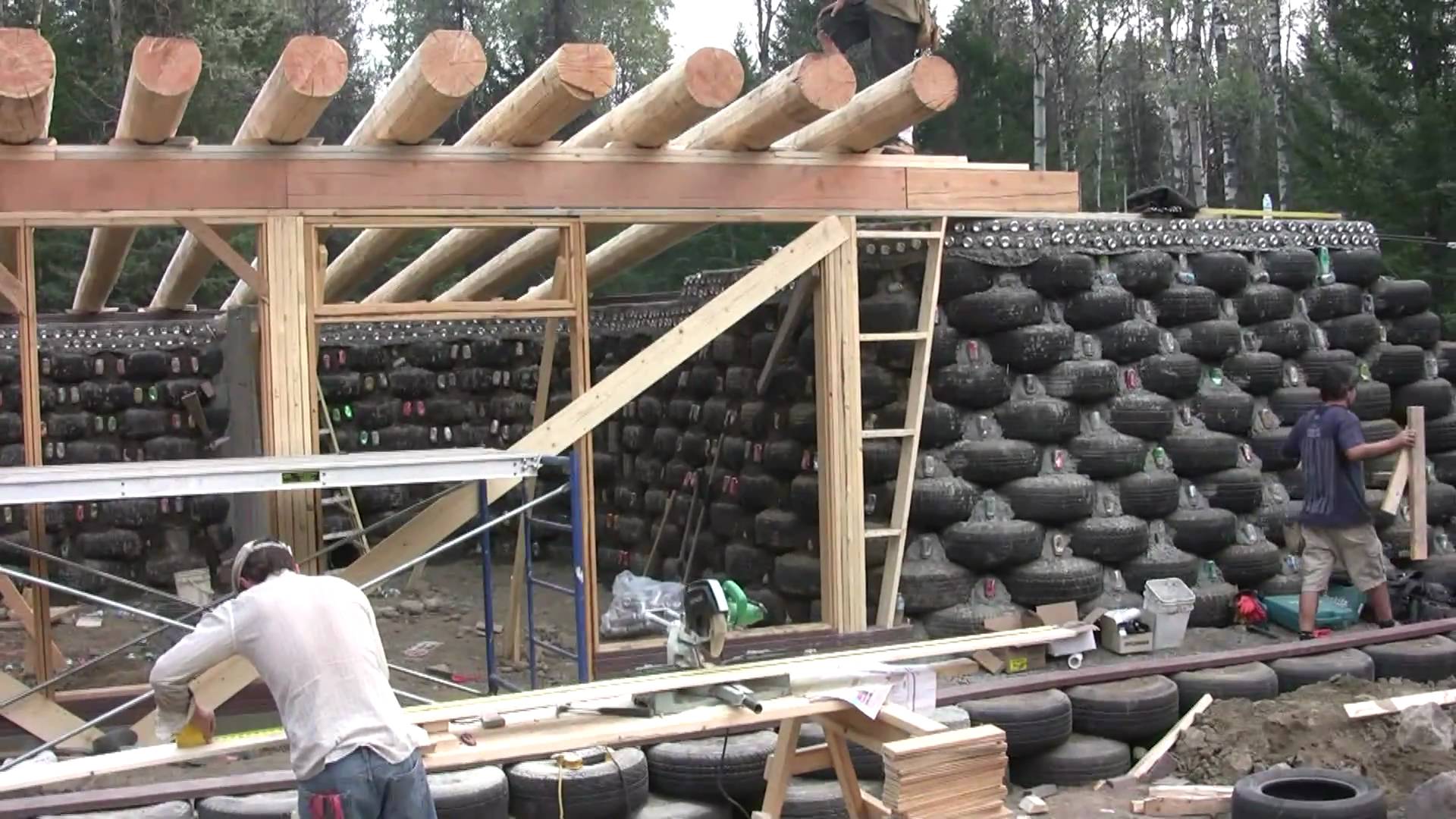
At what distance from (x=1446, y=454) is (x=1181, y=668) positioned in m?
4.23

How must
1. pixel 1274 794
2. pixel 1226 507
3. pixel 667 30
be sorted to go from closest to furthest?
pixel 1274 794 < pixel 1226 507 < pixel 667 30

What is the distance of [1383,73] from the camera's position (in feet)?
72.6

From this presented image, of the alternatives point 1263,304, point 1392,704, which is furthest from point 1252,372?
point 1392,704

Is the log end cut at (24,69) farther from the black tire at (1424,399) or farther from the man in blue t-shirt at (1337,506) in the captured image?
the black tire at (1424,399)

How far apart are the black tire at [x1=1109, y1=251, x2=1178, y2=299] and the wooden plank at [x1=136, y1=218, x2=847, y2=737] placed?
2.47 meters

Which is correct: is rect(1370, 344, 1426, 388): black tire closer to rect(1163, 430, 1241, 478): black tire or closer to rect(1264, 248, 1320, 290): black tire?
rect(1264, 248, 1320, 290): black tire

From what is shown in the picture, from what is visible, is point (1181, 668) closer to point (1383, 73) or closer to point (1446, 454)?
point (1446, 454)

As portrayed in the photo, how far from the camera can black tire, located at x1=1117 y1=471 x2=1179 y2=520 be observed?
31.0ft

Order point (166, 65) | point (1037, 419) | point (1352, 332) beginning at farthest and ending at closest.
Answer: point (1352, 332) → point (1037, 419) → point (166, 65)

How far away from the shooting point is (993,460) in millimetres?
9211

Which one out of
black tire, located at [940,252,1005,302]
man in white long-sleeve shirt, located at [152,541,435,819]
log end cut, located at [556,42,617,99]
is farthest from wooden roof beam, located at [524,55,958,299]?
man in white long-sleeve shirt, located at [152,541,435,819]

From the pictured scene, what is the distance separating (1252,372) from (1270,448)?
0.53 metres

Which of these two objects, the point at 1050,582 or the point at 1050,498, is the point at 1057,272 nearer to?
the point at 1050,498

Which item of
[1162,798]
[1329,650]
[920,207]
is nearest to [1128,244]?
[920,207]
